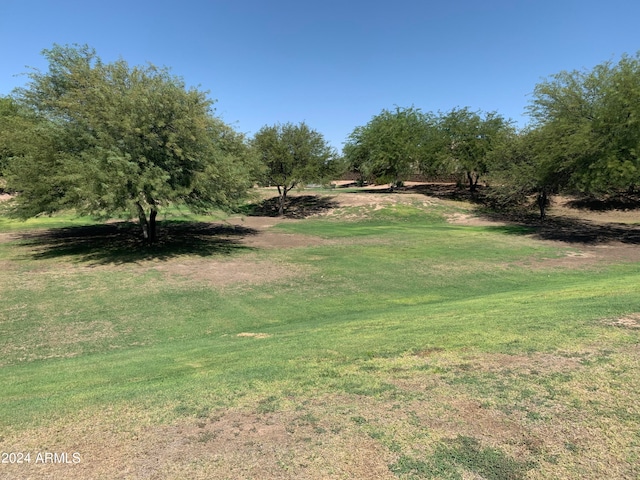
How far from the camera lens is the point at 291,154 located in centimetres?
4162

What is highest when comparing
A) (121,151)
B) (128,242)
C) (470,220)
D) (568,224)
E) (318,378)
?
(121,151)

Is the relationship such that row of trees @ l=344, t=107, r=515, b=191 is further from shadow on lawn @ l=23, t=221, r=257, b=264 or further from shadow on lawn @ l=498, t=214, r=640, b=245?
shadow on lawn @ l=23, t=221, r=257, b=264

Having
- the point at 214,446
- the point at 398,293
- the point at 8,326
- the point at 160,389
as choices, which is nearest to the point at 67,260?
the point at 8,326

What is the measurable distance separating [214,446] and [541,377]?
3.72 metres

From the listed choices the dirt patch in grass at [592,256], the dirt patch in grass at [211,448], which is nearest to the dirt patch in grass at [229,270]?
the dirt patch in grass at [592,256]

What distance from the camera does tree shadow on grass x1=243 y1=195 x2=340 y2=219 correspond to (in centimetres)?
4438

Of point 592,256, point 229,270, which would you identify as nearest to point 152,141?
point 229,270

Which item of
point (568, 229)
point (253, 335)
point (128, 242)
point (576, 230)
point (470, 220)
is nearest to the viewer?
point (253, 335)

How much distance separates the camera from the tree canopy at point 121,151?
17562 mm

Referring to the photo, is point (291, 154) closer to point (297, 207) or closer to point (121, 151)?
point (297, 207)

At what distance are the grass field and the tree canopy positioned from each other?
4.10 m

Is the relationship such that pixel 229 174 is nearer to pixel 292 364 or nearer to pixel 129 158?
pixel 129 158

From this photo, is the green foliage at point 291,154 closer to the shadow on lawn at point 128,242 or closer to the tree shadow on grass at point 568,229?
the shadow on lawn at point 128,242

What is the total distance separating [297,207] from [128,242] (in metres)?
24.0
